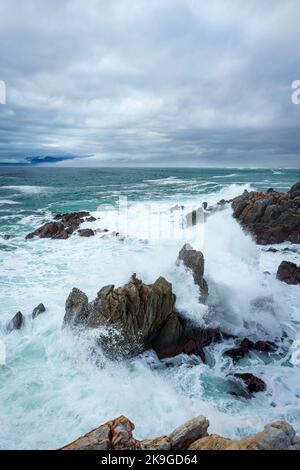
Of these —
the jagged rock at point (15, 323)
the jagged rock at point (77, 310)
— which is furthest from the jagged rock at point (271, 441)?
the jagged rock at point (15, 323)

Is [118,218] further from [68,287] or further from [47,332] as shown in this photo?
[47,332]

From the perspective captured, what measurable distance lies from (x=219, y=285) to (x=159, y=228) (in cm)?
1364

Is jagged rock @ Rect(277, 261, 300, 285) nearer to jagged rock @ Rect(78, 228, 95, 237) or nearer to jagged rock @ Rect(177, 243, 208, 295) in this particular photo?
jagged rock @ Rect(177, 243, 208, 295)

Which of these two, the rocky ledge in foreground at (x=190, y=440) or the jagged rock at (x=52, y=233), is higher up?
the jagged rock at (x=52, y=233)

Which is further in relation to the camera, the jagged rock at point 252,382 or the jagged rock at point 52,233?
the jagged rock at point 52,233

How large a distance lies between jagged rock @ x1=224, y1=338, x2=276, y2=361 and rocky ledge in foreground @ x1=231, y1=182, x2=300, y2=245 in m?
11.9

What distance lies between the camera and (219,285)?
12273mm

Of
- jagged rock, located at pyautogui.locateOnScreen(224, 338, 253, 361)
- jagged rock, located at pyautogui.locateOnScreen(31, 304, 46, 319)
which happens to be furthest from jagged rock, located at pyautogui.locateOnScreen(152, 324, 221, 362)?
jagged rock, located at pyautogui.locateOnScreen(31, 304, 46, 319)

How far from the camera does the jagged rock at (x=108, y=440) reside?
14.5ft

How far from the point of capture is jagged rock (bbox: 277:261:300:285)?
49.2 feet

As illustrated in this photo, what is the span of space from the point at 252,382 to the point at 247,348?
5.18ft

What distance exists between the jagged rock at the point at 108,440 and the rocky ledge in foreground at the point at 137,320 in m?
4.44

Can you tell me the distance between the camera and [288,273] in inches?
603

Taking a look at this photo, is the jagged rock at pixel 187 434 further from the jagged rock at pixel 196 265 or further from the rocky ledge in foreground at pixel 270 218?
the rocky ledge in foreground at pixel 270 218
